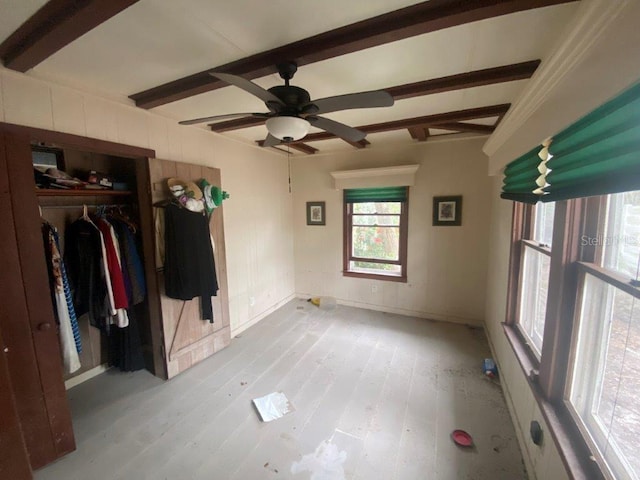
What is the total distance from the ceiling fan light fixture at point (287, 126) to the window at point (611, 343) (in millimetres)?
1362

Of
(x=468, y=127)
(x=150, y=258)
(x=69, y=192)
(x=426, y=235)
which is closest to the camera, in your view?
(x=69, y=192)

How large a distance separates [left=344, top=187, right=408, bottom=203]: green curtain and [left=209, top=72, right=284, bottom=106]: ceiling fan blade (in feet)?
7.54

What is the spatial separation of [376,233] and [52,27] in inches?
128

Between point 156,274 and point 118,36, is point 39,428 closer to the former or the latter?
point 156,274

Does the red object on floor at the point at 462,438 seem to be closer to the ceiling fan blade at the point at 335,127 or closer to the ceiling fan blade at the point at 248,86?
the ceiling fan blade at the point at 335,127

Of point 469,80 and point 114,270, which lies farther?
point 114,270

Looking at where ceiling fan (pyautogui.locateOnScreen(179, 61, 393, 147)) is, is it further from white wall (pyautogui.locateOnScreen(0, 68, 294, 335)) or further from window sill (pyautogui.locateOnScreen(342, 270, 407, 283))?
window sill (pyautogui.locateOnScreen(342, 270, 407, 283))

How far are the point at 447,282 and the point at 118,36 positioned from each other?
3.54 metres

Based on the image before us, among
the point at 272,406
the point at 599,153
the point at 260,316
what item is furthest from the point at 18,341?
the point at 599,153

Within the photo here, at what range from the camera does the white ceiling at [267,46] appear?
1.07m

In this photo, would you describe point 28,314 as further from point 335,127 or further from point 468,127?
point 468,127

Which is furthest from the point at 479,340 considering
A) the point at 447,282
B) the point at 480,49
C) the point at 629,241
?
the point at 480,49

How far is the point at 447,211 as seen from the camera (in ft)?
10.2

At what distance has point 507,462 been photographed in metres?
1.47
